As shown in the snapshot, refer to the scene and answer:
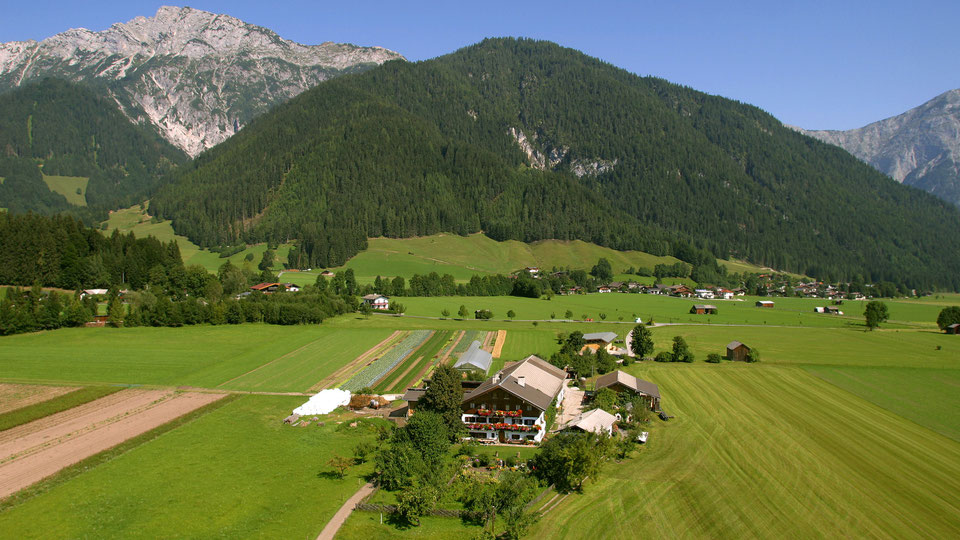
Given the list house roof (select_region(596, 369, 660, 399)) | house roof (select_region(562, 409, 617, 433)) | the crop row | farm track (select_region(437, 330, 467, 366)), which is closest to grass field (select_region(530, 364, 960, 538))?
house roof (select_region(596, 369, 660, 399))

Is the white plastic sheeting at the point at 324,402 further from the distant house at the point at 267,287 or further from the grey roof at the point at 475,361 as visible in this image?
Result: the distant house at the point at 267,287

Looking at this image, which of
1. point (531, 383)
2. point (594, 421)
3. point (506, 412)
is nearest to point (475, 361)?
point (531, 383)

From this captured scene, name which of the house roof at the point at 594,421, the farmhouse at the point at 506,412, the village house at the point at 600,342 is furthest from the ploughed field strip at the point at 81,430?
the village house at the point at 600,342

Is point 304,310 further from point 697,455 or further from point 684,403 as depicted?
point 697,455

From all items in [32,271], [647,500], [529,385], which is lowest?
[647,500]

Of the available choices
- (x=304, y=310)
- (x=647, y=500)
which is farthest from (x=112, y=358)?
(x=647, y=500)

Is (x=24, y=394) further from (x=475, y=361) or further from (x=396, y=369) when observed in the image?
(x=475, y=361)

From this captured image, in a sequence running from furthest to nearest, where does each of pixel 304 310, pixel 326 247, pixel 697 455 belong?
pixel 326 247 → pixel 304 310 → pixel 697 455
